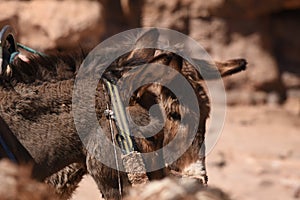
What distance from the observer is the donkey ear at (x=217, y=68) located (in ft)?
12.4

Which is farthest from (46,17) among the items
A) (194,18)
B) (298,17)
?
(298,17)

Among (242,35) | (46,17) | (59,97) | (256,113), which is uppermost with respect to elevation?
(59,97)

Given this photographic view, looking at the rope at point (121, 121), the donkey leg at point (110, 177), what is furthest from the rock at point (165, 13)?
the donkey leg at point (110, 177)

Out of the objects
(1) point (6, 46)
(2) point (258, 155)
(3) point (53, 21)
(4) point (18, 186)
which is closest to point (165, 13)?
(3) point (53, 21)

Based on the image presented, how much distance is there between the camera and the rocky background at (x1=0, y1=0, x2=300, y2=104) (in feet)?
30.8

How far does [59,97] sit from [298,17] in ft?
24.5

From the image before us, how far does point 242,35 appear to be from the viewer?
9.89m

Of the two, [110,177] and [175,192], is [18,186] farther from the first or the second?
[110,177]

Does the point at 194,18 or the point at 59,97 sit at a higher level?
the point at 59,97

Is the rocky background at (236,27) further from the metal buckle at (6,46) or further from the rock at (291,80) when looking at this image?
the metal buckle at (6,46)

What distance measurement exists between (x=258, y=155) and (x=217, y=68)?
4.84 m

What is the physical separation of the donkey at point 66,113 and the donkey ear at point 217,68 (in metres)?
0.11

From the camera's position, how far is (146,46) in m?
3.68

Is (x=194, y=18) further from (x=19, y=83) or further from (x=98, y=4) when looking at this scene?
(x=19, y=83)
